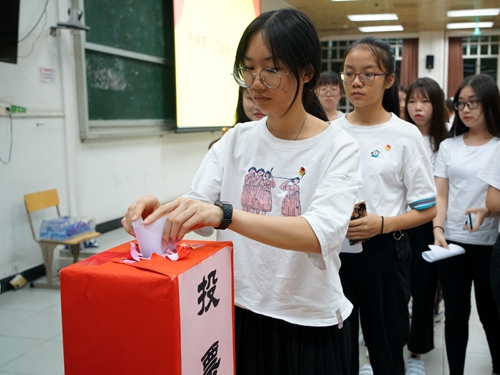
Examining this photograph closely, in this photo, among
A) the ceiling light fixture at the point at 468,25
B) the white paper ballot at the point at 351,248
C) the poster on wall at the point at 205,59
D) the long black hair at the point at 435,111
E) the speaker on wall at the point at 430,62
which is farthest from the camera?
the speaker on wall at the point at 430,62

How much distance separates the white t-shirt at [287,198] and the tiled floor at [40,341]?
5.51 feet

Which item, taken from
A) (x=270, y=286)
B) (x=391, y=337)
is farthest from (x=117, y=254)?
(x=391, y=337)

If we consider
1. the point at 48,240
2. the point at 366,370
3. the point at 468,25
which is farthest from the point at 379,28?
the point at 366,370

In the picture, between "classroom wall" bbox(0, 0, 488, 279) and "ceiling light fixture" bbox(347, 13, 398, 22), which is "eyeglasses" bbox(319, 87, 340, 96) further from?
"ceiling light fixture" bbox(347, 13, 398, 22)

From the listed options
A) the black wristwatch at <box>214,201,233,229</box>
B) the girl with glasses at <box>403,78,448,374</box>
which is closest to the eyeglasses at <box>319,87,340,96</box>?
the girl with glasses at <box>403,78,448,374</box>

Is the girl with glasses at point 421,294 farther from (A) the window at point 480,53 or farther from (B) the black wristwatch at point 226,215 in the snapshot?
(A) the window at point 480,53

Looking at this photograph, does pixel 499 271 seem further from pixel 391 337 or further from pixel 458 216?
pixel 391 337

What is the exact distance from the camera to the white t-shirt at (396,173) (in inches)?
66.6

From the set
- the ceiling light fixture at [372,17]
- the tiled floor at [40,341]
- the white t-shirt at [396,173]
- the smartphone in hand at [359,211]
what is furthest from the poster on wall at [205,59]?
the smartphone in hand at [359,211]

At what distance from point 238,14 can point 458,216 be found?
5.85 metres

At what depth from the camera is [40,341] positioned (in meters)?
2.81

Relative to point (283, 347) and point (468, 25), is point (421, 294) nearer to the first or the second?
point (283, 347)

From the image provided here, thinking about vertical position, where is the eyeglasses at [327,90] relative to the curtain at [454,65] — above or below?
below

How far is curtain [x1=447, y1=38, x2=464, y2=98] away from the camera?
12.5 m
